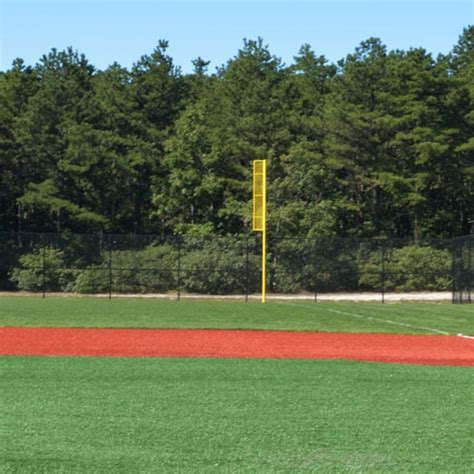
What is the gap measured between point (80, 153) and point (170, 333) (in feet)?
133

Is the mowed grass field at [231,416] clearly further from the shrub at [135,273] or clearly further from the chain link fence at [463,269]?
the shrub at [135,273]

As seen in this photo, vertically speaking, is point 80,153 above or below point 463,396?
above

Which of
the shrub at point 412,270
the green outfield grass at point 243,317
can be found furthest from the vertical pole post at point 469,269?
the shrub at point 412,270

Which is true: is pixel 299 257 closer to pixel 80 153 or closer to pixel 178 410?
pixel 80 153

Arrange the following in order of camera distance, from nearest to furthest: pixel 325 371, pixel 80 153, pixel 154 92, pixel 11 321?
pixel 325 371
pixel 11 321
pixel 80 153
pixel 154 92

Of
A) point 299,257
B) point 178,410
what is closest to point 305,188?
point 299,257

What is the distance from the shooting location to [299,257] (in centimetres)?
4522

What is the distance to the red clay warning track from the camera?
15.8m

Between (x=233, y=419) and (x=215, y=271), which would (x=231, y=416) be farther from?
(x=215, y=271)

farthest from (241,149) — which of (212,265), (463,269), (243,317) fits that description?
(243,317)

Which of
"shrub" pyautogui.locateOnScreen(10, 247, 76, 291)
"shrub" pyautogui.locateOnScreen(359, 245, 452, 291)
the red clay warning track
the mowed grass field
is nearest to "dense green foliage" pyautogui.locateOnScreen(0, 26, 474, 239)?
"shrub" pyautogui.locateOnScreen(359, 245, 452, 291)

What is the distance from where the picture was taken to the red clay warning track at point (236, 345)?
15773 mm

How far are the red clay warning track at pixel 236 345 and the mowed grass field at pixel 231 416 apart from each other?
4.36 ft

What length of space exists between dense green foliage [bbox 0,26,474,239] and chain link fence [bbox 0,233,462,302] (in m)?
8.35
